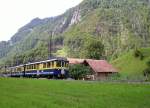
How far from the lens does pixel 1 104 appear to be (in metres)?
19.3

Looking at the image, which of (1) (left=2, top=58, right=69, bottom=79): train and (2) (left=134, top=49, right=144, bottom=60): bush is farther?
(2) (left=134, top=49, right=144, bottom=60): bush

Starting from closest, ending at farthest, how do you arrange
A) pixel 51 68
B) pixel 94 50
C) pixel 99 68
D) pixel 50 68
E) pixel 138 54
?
pixel 51 68 → pixel 50 68 → pixel 99 68 → pixel 138 54 → pixel 94 50

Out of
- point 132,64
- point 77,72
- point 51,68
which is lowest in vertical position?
point 77,72

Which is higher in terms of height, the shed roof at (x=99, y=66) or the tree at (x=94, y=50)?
the tree at (x=94, y=50)

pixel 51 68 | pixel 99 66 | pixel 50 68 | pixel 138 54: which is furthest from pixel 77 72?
pixel 138 54

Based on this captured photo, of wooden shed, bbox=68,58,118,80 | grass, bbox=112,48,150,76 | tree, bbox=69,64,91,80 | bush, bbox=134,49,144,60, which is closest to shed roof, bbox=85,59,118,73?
wooden shed, bbox=68,58,118,80

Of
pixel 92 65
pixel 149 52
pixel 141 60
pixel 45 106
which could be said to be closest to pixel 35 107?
pixel 45 106

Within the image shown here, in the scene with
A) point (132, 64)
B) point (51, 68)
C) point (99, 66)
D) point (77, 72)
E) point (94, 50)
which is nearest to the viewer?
point (51, 68)

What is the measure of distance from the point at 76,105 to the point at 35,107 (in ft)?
10.1

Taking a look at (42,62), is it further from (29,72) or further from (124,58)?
(124,58)

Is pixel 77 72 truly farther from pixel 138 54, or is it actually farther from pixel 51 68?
pixel 138 54

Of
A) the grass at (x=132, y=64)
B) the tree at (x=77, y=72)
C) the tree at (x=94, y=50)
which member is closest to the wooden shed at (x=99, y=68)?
the grass at (x=132, y=64)

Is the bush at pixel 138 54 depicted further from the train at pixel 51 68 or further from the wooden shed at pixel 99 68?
the train at pixel 51 68

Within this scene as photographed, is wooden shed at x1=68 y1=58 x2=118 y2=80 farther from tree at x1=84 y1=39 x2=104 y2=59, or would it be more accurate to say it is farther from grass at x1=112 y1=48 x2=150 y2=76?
tree at x1=84 y1=39 x2=104 y2=59
